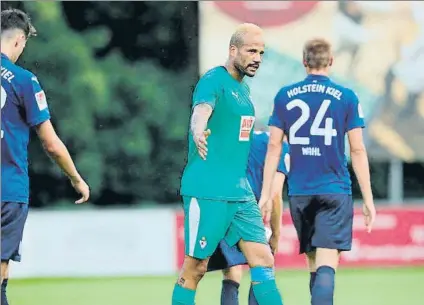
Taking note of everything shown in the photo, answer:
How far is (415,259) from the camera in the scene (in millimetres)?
15508

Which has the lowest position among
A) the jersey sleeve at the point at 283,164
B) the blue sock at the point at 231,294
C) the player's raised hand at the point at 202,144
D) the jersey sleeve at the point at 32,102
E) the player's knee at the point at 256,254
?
the blue sock at the point at 231,294

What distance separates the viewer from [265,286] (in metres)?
7.48

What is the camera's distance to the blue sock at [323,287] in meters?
8.06

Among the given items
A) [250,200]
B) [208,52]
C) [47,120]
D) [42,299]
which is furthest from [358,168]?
[208,52]

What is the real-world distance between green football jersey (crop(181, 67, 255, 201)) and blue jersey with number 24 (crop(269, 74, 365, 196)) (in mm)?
725

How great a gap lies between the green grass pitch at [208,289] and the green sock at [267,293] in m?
3.62

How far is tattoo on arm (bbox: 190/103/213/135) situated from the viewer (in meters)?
7.07

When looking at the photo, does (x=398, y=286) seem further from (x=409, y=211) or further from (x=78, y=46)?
(x=78, y=46)

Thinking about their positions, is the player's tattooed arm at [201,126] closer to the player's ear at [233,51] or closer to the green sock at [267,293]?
the player's ear at [233,51]

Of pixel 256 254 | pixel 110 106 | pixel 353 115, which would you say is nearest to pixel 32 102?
pixel 256 254

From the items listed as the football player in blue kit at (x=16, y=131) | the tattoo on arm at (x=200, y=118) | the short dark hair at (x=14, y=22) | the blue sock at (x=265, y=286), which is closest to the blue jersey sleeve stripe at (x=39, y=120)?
the football player in blue kit at (x=16, y=131)

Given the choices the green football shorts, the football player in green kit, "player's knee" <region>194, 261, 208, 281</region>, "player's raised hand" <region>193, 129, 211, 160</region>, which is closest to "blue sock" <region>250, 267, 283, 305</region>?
A: the football player in green kit

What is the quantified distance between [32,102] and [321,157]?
6.61ft

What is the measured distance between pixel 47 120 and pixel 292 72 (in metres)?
10.4
